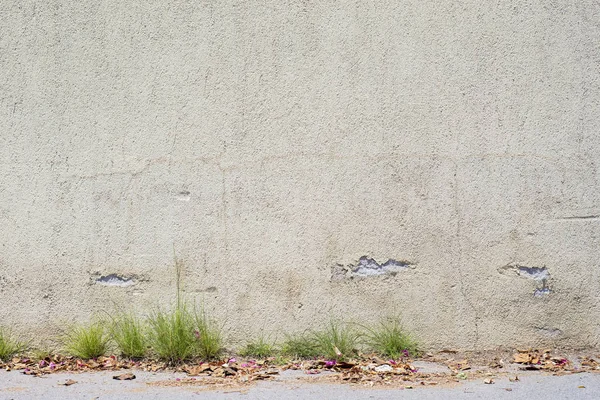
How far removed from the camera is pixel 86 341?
4.82 metres

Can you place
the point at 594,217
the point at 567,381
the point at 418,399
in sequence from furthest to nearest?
the point at 594,217 → the point at 567,381 → the point at 418,399

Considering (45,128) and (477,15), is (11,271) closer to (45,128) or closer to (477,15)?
(45,128)

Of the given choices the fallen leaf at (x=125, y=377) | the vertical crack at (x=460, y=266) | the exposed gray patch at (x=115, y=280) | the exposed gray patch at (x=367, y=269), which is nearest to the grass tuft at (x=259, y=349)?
the exposed gray patch at (x=367, y=269)

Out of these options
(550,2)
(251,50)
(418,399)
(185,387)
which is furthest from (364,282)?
(550,2)

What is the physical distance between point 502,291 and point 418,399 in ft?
4.05

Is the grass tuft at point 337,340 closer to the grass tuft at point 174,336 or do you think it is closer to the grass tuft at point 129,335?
the grass tuft at point 174,336

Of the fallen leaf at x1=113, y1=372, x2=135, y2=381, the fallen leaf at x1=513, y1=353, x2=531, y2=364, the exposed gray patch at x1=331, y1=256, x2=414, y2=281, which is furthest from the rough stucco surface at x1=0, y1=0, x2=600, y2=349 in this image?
the fallen leaf at x1=113, y1=372, x2=135, y2=381

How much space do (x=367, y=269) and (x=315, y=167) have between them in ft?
2.75

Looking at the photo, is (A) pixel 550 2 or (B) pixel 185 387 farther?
(A) pixel 550 2

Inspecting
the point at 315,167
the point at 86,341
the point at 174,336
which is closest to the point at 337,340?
the point at 174,336

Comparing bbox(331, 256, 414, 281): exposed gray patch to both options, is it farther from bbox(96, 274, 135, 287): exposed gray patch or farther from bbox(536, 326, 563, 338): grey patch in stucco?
bbox(96, 274, 135, 287): exposed gray patch

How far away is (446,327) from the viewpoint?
190 inches

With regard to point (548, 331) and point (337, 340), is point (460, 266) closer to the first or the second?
point (548, 331)

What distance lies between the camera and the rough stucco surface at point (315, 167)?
15.8 feet
